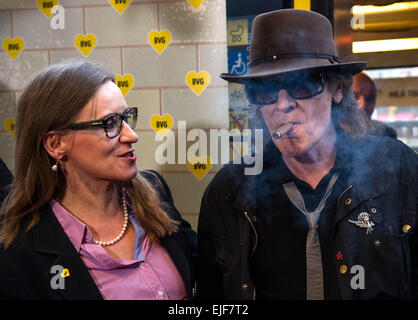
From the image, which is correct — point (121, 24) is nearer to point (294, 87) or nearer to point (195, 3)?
point (195, 3)

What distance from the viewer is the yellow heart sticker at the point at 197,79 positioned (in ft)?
5.11

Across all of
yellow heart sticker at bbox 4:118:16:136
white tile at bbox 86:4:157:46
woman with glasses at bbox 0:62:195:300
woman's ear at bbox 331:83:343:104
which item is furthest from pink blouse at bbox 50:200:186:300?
woman's ear at bbox 331:83:343:104

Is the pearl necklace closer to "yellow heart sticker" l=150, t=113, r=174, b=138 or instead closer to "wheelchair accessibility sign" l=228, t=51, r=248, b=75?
"yellow heart sticker" l=150, t=113, r=174, b=138

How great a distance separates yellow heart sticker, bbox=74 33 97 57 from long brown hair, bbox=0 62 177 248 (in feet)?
0.83

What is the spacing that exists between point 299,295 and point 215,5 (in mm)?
948

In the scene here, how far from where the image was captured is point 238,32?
4.51 feet

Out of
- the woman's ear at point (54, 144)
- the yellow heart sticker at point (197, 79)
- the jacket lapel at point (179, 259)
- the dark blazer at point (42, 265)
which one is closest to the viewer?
the dark blazer at point (42, 265)

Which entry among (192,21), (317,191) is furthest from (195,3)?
(317,191)

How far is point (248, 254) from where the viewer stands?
1296 millimetres

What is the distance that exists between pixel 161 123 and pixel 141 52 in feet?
0.86

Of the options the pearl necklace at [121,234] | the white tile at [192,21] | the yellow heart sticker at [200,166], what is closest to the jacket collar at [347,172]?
the yellow heart sticker at [200,166]

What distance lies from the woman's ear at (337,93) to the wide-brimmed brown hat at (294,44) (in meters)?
0.07

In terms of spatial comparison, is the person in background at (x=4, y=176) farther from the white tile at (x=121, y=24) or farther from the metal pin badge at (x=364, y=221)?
the metal pin badge at (x=364, y=221)
